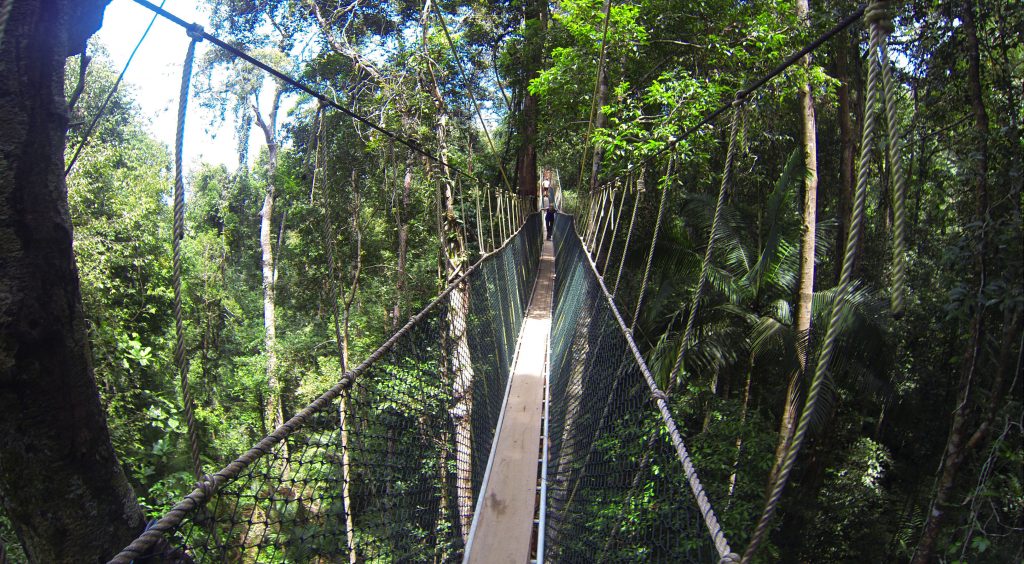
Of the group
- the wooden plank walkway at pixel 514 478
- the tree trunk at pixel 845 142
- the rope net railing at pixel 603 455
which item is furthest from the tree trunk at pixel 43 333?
the tree trunk at pixel 845 142

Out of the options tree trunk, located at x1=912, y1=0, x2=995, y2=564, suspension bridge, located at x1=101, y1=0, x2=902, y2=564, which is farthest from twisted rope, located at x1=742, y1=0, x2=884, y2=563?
tree trunk, located at x1=912, y1=0, x2=995, y2=564

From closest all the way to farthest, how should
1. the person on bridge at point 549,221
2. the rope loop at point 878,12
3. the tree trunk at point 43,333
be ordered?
the rope loop at point 878,12
the tree trunk at point 43,333
the person on bridge at point 549,221

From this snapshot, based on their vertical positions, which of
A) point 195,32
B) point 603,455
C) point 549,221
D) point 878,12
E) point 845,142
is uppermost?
point 845,142

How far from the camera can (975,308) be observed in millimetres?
2398

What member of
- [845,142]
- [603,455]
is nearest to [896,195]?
[603,455]

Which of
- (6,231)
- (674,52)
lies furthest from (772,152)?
(6,231)

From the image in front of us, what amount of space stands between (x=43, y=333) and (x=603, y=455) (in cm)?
169

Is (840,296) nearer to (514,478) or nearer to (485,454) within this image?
(514,478)

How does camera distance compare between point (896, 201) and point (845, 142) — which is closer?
point (896, 201)

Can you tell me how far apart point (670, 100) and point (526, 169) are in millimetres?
5093

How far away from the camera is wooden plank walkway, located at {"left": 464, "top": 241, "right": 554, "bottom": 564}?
201cm

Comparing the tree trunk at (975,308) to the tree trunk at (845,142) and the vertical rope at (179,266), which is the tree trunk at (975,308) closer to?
the vertical rope at (179,266)

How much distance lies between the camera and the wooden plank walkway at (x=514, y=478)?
2.01 m

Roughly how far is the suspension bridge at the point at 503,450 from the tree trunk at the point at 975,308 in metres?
0.72
